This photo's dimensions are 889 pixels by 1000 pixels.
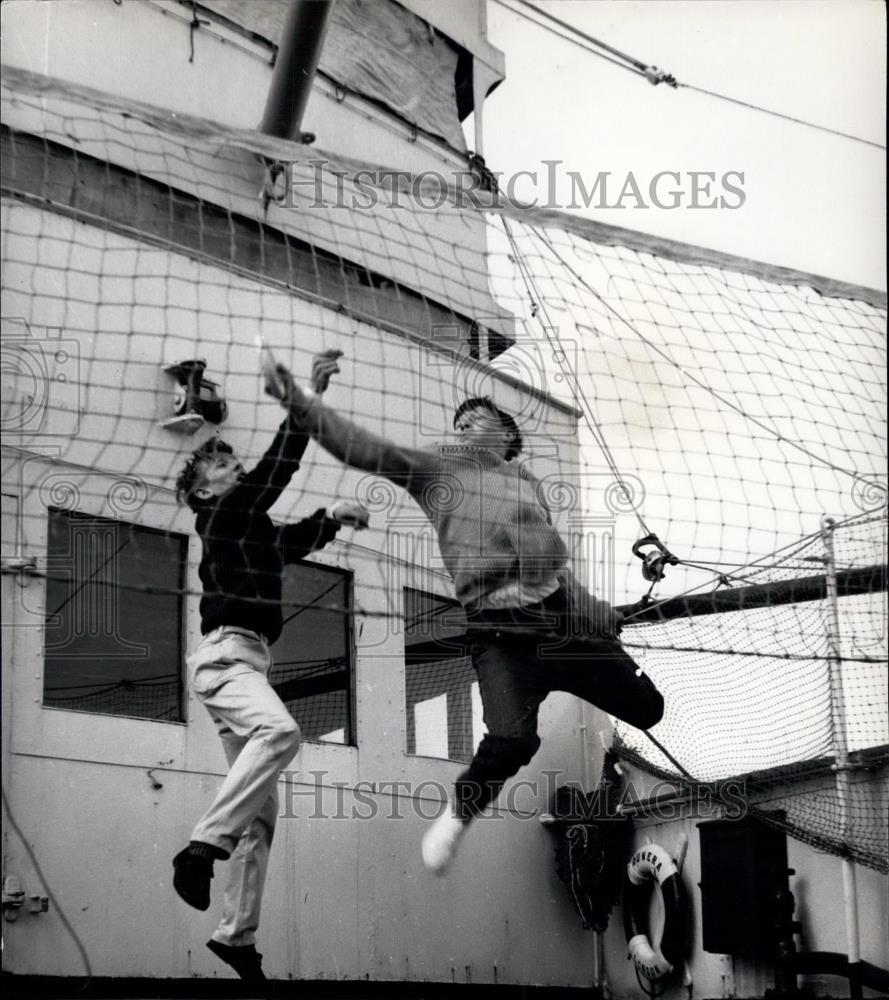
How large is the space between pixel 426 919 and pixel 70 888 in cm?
225

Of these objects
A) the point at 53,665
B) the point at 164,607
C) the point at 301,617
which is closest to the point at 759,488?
the point at 301,617

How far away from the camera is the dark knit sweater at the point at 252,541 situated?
18.8ft

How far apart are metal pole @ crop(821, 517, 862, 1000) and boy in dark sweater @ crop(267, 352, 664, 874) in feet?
5.72

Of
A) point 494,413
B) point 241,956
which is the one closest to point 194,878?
point 241,956

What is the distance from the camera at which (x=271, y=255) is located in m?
8.19

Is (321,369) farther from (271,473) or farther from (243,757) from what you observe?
(243,757)

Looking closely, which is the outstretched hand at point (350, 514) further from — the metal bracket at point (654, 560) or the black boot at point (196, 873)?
the metal bracket at point (654, 560)

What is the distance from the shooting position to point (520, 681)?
230 inches

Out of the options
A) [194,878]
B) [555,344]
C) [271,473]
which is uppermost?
[555,344]

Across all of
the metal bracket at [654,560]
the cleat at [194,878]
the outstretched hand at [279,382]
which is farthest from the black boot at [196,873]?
the metal bracket at [654,560]

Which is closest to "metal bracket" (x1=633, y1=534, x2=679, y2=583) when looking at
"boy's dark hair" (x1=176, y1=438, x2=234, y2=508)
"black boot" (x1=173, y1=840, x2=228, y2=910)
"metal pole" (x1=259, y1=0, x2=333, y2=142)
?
"boy's dark hair" (x1=176, y1=438, x2=234, y2=508)

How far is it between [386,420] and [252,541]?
137 cm

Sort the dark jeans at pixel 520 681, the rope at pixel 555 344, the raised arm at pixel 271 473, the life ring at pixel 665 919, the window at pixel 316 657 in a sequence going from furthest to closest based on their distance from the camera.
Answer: the life ring at pixel 665 919 → the window at pixel 316 657 → the rope at pixel 555 344 → the dark jeans at pixel 520 681 → the raised arm at pixel 271 473

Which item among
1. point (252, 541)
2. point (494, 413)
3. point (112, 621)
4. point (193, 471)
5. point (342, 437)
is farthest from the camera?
point (112, 621)
